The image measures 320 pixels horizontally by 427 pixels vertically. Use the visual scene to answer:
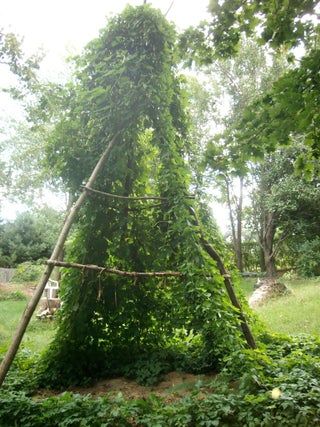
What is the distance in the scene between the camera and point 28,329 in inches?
472

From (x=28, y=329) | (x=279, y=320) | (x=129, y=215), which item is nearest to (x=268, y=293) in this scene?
(x=279, y=320)

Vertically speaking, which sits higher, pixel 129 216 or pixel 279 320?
pixel 129 216

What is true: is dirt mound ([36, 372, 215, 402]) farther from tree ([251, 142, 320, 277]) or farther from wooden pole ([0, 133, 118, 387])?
tree ([251, 142, 320, 277])

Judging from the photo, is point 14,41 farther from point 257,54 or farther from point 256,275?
point 256,275

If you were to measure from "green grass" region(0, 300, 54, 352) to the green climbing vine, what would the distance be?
2.40 metres

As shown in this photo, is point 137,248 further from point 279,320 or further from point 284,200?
point 284,200

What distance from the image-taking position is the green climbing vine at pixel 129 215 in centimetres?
558

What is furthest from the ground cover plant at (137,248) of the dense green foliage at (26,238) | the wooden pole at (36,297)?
the dense green foliage at (26,238)

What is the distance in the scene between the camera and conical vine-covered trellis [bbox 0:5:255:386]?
5488 millimetres

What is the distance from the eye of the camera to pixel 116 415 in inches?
152

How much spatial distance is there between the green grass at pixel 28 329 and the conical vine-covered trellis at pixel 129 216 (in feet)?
7.78

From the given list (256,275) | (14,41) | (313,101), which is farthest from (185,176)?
(256,275)

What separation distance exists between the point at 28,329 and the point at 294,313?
7.99m

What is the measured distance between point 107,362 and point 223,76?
18.8m
